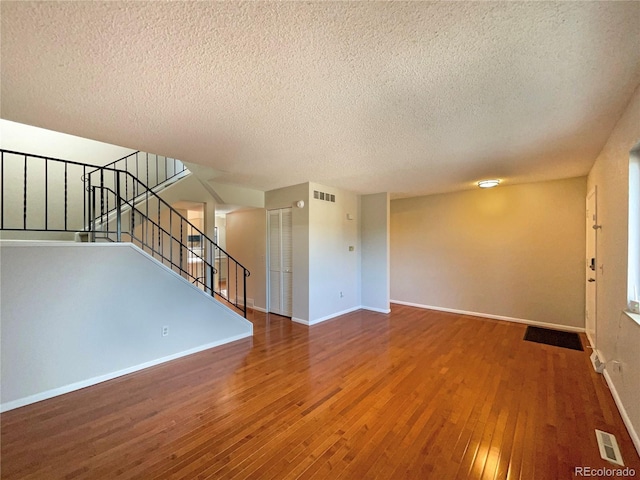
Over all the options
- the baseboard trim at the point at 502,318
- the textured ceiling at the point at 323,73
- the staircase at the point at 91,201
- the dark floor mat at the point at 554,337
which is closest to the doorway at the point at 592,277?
the dark floor mat at the point at 554,337

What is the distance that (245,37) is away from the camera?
1356 mm

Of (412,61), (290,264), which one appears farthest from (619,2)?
(290,264)

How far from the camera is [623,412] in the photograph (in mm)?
2117

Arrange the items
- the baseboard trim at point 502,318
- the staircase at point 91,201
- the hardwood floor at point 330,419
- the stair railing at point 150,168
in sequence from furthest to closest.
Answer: the stair railing at point 150,168 → the baseboard trim at point 502,318 → the staircase at point 91,201 → the hardwood floor at point 330,419

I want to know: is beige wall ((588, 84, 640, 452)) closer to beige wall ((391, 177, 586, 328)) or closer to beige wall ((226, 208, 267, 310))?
beige wall ((391, 177, 586, 328))

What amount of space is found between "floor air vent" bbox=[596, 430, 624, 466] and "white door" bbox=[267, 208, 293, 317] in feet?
13.6

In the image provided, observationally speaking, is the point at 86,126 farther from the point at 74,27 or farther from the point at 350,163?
the point at 350,163

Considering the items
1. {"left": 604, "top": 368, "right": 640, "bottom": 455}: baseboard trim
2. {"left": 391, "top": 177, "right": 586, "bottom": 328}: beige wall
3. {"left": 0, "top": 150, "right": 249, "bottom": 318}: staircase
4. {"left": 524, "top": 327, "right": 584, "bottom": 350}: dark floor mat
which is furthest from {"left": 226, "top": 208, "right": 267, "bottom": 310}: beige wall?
{"left": 604, "top": 368, "right": 640, "bottom": 455}: baseboard trim

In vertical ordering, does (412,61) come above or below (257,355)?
above

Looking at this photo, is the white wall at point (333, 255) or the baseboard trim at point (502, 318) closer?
the baseboard trim at point (502, 318)

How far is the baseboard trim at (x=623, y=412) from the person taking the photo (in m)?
1.83

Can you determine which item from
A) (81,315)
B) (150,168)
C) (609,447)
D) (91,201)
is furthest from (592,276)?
(150,168)

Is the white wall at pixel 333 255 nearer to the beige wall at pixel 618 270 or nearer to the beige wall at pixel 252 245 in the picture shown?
the beige wall at pixel 252 245

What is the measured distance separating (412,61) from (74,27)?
1.76 meters
